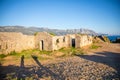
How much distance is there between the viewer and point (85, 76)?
1019cm

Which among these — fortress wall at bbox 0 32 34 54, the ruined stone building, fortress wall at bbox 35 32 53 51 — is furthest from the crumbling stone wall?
fortress wall at bbox 0 32 34 54

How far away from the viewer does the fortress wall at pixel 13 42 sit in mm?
17609

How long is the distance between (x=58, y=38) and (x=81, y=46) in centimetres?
482

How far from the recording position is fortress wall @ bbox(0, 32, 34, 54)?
1761cm

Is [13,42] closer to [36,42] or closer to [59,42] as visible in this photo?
[36,42]

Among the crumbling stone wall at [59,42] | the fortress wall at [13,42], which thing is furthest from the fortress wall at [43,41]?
the fortress wall at [13,42]

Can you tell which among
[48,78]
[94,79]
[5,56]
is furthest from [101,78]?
[5,56]

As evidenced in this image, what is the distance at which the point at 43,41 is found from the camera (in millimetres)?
23391

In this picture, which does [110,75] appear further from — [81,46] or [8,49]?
[81,46]

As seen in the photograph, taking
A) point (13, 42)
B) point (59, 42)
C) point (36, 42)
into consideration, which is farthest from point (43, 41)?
point (13, 42)

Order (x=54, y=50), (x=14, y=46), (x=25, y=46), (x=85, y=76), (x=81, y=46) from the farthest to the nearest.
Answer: (x=81, y=46) → (x=54, y=50) → (x=25, y=46) → (x=14, y=46) → (x=85, y=76)

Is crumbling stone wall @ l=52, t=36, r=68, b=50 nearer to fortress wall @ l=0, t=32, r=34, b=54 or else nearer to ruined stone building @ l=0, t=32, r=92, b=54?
ruined stone building @ l=0, t=32, r=92, b=54

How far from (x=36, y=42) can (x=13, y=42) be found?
16.9 feet

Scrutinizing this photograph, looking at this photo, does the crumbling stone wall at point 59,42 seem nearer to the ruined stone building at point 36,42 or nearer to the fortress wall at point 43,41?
the ruined stone building at point 36,42
